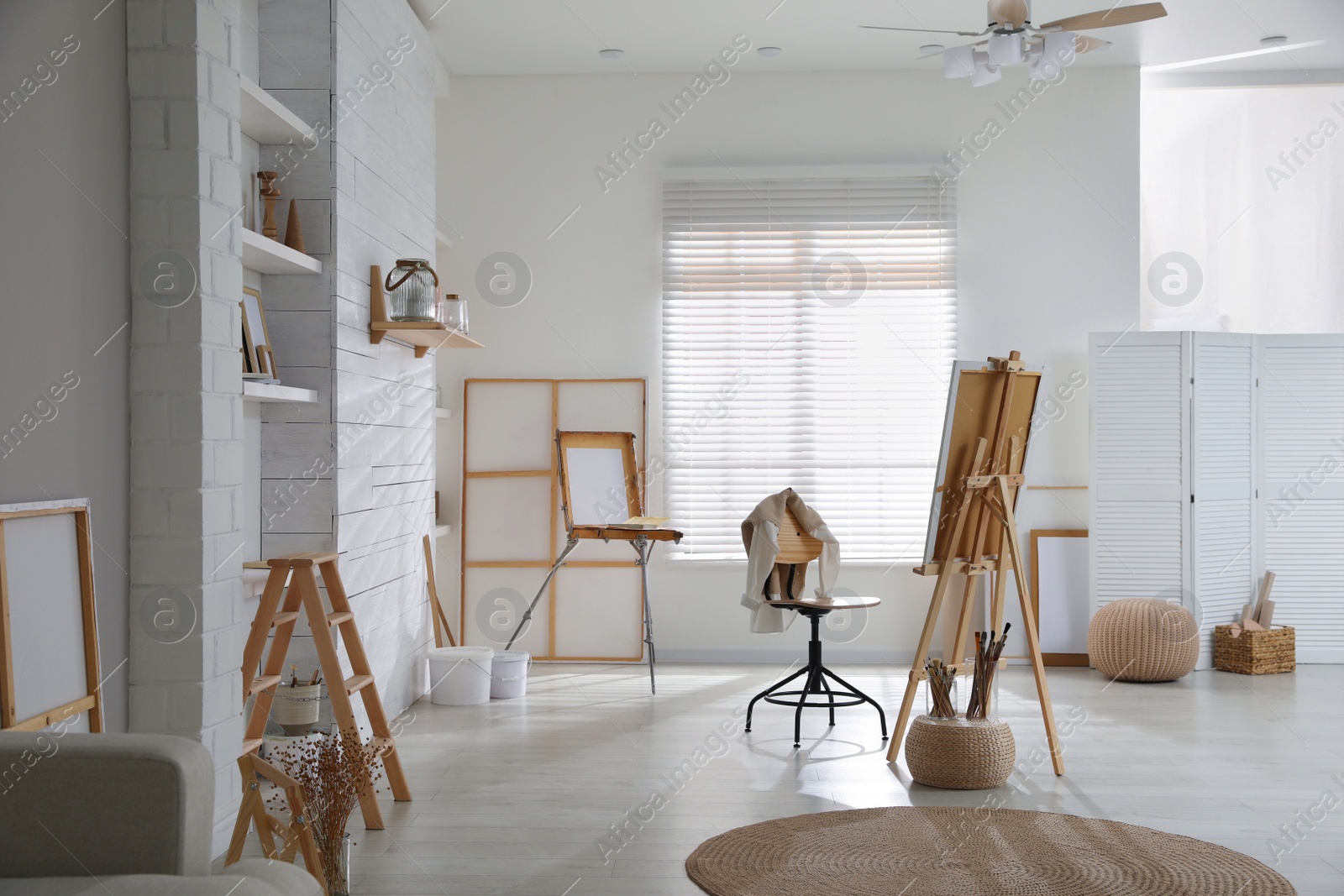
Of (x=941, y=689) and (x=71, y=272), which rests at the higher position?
(x=71, y=272)

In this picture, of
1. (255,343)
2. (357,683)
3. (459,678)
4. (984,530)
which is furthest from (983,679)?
(255,343)

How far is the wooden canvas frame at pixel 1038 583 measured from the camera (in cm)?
591

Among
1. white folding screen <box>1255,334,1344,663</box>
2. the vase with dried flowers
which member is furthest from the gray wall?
white folding screen <box>1255,334,1344,663</box>

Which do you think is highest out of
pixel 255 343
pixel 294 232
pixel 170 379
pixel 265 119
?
pixel 265 119

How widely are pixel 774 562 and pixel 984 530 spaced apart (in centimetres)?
83

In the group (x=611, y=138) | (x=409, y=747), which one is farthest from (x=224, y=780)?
(x=611, y=138)

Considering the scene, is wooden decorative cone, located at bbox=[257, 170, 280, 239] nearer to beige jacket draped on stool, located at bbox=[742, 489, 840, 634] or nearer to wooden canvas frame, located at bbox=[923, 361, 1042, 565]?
beige jacket draped on stool, located at bbox=[742, 489, 840, 634]

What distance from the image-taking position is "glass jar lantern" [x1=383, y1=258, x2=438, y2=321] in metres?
4.46

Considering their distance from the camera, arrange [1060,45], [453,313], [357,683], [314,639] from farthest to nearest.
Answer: [453,313] → [1060,45] → [357,683] → [314,639]

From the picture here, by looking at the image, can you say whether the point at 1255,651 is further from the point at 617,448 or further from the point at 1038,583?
the point at 617,448

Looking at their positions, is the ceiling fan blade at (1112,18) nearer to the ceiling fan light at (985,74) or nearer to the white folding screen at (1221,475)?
the ceiling fan light at (985,74)

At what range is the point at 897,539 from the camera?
6.10m

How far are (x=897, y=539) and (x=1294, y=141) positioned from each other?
10.9 feet

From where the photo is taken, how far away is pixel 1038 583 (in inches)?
233
